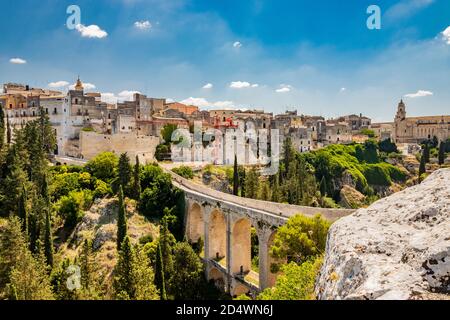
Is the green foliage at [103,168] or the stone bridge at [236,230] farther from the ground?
the green foliage at [103,168]

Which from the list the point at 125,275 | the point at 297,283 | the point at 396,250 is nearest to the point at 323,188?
the point at 125,275

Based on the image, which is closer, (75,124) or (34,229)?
(34,229)

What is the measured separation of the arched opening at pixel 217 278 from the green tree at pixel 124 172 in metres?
11.1

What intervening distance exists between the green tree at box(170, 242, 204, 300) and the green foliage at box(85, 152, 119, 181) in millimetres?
14031

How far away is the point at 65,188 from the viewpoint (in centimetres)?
3095

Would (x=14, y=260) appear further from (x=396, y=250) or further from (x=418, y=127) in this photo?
(x=418, y=127)

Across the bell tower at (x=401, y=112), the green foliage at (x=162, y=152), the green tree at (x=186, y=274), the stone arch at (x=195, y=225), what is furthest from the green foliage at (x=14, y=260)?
the bell tower at (x=401, y=112)

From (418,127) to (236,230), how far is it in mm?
74764

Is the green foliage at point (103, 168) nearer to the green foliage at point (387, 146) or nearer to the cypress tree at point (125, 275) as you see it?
the cypress tree at point (125, 275)

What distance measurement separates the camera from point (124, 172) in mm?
31328

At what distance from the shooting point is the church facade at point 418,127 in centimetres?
7725
